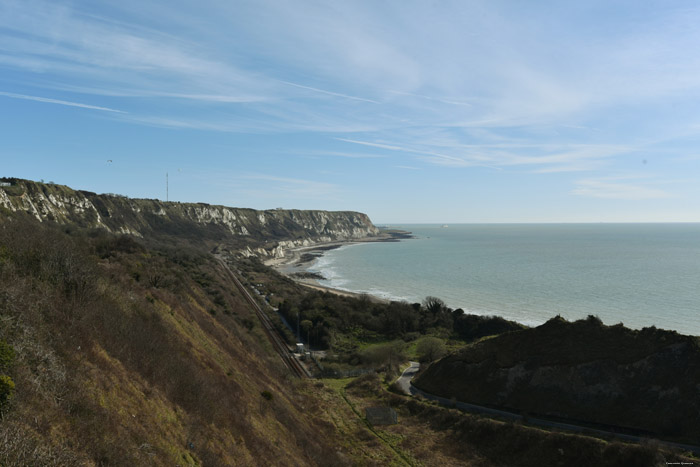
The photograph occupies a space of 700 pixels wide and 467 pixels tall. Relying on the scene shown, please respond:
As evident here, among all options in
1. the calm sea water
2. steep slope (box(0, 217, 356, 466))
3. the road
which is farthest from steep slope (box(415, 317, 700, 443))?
the calm sea water

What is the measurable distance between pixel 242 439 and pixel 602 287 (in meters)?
99.4

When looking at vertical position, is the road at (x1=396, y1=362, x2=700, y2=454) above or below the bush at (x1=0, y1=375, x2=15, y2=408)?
below

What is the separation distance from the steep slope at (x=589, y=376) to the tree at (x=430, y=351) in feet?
27.5

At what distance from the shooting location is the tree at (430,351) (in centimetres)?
4591

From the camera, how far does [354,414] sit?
3253 centimetres

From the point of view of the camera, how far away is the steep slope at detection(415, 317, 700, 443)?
2608 cm

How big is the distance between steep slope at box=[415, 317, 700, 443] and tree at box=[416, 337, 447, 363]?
8.38 meters

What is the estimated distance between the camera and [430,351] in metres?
46.6

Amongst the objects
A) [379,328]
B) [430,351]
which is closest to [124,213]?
[379,328]

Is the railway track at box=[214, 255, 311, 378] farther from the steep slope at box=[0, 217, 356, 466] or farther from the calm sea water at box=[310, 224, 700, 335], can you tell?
the calm sea water at box=[310, 224, 700, 335]

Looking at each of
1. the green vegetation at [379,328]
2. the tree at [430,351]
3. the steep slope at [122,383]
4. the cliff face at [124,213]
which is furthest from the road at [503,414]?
the cliff face at [124,213]

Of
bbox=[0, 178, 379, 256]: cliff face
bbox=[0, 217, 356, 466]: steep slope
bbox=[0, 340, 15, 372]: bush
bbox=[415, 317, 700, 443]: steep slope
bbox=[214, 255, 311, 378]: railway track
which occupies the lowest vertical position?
bbox=[214, 255, 311, 378]: railway track

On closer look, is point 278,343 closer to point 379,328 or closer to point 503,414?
point 379,328

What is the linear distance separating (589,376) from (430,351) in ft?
63.2
